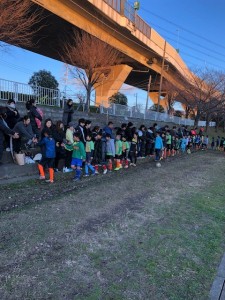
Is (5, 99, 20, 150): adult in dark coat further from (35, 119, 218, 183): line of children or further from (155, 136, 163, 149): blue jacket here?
(155, 136, 163, 149): blue jacket

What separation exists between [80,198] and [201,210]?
260 cm

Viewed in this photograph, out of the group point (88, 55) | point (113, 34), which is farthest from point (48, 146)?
point (113, 34)

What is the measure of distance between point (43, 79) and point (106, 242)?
2604 centimetres

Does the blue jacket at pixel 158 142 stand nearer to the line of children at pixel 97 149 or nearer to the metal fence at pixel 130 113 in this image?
the line of children at pixel 97 149

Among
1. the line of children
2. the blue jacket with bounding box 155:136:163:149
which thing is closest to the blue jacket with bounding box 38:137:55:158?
the line of children

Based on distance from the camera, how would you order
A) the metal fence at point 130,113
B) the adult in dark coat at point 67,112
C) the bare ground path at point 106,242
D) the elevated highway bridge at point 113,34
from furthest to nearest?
the metal fence at point 130,113, the elevated highway bridge at point 113,34, the adult in dark coat at point 67,112, the bare ground path at point 106,242

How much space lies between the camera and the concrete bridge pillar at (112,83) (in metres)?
27.0

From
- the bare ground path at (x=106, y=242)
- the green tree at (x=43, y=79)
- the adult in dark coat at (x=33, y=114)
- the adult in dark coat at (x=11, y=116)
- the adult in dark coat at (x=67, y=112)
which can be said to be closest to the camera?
the bare ground path at (x=106, y=242)

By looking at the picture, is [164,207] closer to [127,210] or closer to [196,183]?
[127,210]

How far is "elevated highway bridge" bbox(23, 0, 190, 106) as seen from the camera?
59.2ft

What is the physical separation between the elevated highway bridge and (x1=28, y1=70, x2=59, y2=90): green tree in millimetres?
1897

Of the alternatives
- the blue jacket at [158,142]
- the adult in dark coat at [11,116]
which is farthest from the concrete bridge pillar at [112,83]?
the adult in dark coat at [11,116]

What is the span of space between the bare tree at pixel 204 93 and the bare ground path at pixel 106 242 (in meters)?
23.3

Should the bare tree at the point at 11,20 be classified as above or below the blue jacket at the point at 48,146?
above
